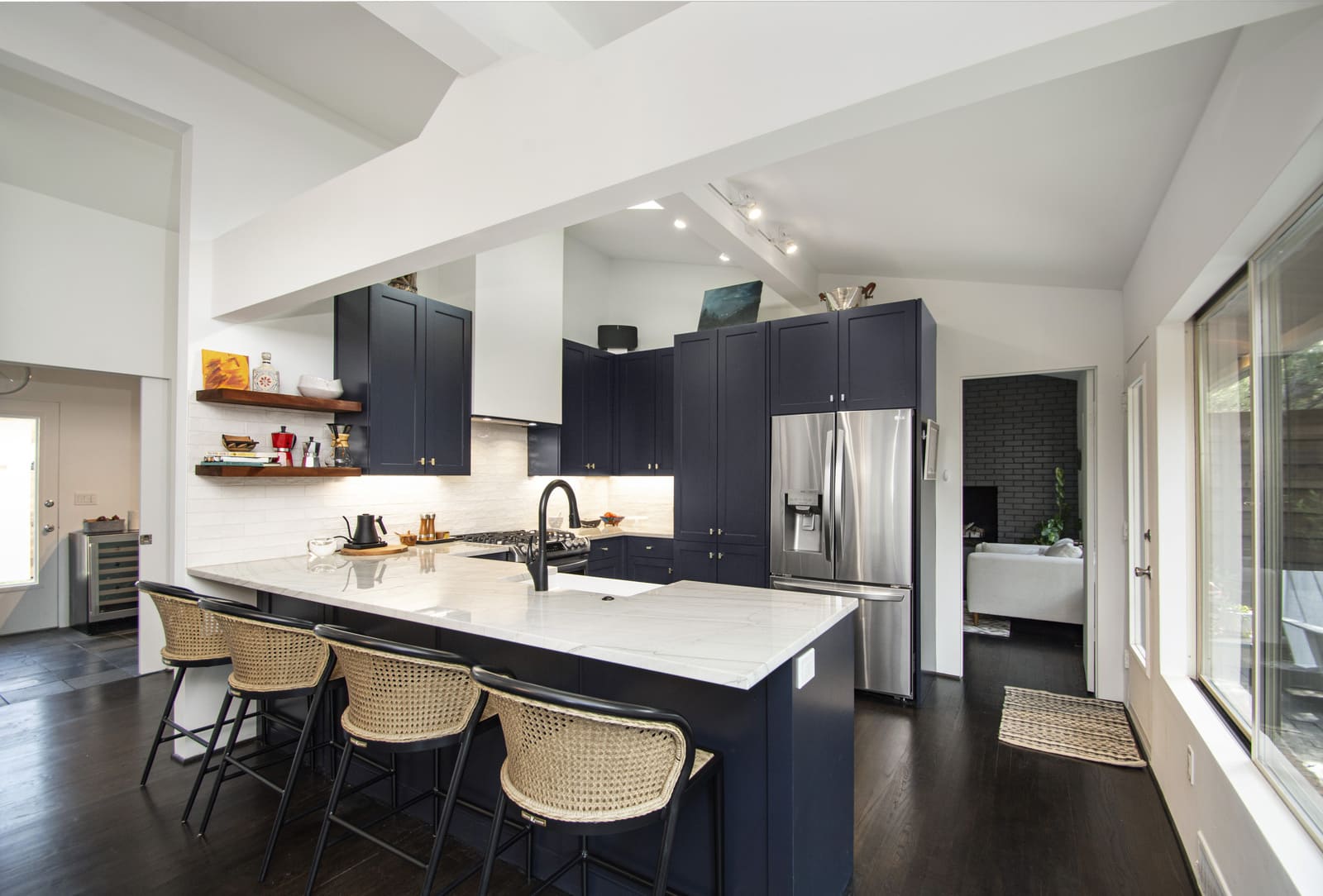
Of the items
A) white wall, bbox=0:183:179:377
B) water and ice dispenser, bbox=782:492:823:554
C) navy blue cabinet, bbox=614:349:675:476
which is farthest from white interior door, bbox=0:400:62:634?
water and ice dispenser, bbox=782:492:823:554

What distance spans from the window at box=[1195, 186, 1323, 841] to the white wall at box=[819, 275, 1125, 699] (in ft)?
5.59

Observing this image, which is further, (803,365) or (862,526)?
(803,365)

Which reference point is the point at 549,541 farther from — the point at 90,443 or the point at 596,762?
the point at 90,443

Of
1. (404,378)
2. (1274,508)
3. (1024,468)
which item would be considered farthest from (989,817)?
(1024,468)

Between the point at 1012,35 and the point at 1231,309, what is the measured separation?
162 cm

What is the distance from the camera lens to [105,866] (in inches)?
88.1

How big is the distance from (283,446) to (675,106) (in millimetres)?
2901

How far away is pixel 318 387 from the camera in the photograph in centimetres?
358

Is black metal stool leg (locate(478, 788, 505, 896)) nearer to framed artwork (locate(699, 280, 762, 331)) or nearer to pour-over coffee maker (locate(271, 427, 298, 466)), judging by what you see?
pour-over coffee maker (locate(271, 427, 298, 466))

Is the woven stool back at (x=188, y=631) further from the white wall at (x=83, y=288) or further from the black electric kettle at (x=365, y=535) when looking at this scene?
the white wall at (x=83, y=288)

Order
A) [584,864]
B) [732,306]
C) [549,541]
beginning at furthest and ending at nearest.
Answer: [732,306]
[549,541]
[584,864]

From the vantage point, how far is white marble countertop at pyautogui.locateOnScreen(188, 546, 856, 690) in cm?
156

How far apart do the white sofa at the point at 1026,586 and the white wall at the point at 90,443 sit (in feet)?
26.4

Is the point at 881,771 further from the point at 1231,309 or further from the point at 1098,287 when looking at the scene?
the point at 1098,287
